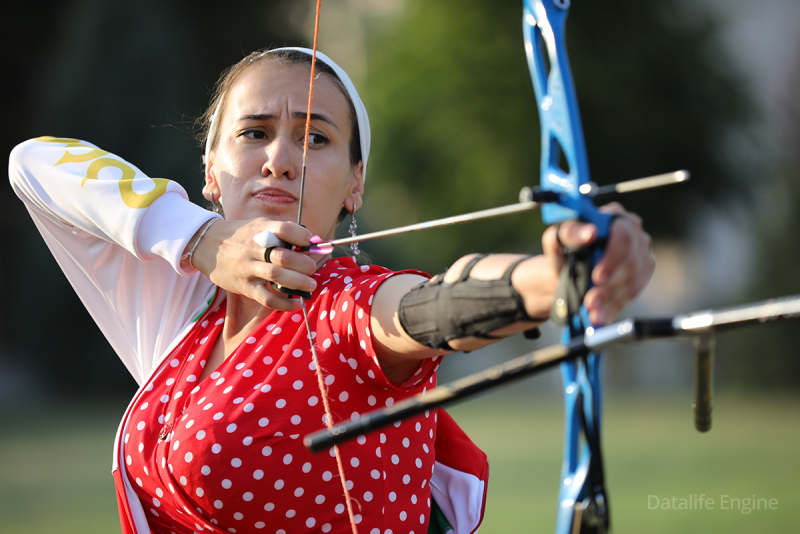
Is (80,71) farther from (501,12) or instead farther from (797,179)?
(797,179)

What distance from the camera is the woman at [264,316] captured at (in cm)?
128

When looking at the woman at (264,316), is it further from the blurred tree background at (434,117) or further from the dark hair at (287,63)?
the blurred tree background at (434,117)

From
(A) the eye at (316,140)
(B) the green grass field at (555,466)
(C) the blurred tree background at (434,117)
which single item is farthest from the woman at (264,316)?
(C) the blurred tree background at (434,117)

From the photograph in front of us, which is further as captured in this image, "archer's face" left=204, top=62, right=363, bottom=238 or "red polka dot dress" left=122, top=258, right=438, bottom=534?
"archer's face" left=204, top=62, right=363, bottom=238

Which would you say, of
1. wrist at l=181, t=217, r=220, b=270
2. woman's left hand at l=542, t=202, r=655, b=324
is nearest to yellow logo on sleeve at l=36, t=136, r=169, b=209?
wrist at l=181, t=217, r=220, b=270

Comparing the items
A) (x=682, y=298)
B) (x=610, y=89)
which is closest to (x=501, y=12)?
(x=610, y=89)

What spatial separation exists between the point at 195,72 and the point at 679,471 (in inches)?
366

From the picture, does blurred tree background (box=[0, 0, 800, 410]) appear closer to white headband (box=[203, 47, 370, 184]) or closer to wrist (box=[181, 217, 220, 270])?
white headband (box=[203, 47, 370, 184])

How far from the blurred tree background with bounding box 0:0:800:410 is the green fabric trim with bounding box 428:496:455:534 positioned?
31.5ft

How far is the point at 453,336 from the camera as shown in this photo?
3.71 feet

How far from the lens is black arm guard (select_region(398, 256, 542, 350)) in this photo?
1.07 m

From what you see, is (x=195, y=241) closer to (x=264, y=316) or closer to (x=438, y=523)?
(x=264, y=316)

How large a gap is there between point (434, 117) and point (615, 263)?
12.7 metres

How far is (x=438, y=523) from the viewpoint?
1.68 m
